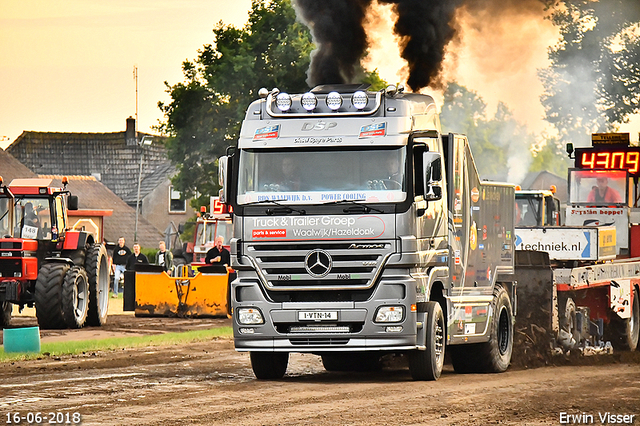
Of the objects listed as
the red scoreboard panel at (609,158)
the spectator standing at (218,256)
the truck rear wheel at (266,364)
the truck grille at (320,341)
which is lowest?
the truck rear wheel at (266,364)

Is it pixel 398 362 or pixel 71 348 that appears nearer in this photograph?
pixel 398 362

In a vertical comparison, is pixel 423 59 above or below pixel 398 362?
above

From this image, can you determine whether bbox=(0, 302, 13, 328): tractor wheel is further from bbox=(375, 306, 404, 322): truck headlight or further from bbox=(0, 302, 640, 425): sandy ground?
bbox=(375, 306, 404, 322): truck headlight

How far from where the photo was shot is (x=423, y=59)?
20062mm

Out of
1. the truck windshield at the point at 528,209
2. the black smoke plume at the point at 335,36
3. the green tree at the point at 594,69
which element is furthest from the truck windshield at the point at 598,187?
the green tree at the point at 594,69

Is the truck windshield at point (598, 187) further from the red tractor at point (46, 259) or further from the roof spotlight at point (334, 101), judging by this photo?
the roof spotlight at point (334, 101)

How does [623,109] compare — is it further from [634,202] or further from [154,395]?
[154,395]

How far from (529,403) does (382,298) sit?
2.22m

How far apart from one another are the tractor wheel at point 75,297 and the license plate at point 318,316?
9.93 meters

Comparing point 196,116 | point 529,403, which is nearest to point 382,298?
point 529,403

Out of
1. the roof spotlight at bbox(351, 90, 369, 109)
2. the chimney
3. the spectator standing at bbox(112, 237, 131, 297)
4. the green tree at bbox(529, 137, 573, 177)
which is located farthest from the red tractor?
the green tree at bbox(529, 137, 573, 177)

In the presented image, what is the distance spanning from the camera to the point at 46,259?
75.9 feet

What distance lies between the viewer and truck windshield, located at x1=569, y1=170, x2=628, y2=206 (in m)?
23.4

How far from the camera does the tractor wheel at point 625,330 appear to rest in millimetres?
20078
